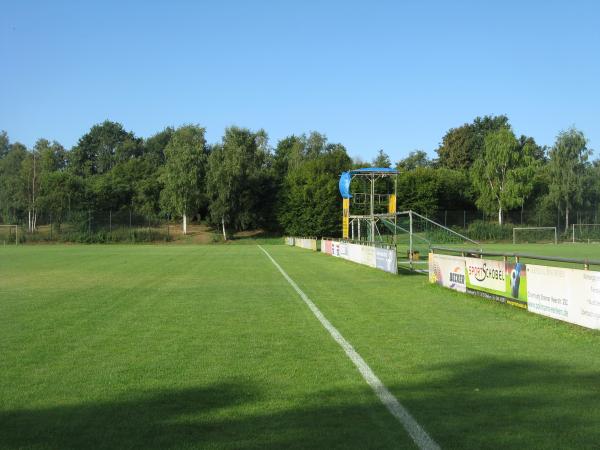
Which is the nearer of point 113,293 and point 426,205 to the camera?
point 113,293

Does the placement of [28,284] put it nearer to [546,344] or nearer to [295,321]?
[295,321]

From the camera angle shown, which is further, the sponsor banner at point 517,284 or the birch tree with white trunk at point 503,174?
the birch tree with white trunk at point 503,174

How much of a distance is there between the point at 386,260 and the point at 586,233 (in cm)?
5668

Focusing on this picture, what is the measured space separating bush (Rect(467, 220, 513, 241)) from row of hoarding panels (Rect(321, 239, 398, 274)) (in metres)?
40.0

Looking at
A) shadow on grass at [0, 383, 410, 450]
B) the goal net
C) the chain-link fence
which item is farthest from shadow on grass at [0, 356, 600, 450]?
the goal net

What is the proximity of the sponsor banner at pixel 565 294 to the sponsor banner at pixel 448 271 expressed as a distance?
3845mm

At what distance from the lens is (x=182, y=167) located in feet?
236

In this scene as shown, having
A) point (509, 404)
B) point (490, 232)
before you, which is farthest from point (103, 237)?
point (509, 404)

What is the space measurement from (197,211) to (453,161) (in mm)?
50508

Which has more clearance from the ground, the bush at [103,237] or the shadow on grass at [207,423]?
the bush at [103,237]

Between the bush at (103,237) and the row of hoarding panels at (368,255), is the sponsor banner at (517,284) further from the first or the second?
the bush at (103,237)

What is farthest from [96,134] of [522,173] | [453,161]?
[522,173]

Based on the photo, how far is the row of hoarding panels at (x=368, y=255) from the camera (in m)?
21.8

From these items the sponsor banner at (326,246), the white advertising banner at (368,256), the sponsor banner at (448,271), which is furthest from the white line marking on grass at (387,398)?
the sponsor banner at (326,246)
